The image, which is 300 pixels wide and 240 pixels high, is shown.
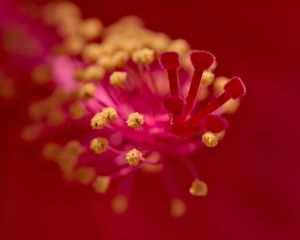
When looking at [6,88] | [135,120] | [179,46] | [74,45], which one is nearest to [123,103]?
[135,120]

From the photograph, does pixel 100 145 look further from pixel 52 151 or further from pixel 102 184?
pixel 52 151

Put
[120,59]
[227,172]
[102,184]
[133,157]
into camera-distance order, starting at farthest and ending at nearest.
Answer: [227,172], [120,59], [102,184], [133,157]

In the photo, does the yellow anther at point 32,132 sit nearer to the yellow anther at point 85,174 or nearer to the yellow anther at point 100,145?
the yellow anther at point 85,174

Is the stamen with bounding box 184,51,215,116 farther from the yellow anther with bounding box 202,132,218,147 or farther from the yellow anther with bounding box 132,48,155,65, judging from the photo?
the yellow anther with bounding box 132,48,155,65

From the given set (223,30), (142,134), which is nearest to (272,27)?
(223,30)

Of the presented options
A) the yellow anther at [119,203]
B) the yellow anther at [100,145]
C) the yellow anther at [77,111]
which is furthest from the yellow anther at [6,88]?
the yellow anther at [100,145]
